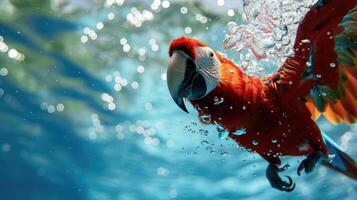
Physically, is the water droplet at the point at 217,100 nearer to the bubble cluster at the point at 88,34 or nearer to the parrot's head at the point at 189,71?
the parrot's head at the point at 189,71

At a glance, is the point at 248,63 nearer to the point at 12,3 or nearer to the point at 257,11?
A: the point at 257,11

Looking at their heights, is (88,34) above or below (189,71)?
above

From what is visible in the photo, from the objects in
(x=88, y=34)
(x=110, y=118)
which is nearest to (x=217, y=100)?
(x=88, y=34)

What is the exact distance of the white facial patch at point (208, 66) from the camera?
270 cm

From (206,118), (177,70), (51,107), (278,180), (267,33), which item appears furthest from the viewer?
(51,107)

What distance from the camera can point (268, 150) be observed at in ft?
11.6

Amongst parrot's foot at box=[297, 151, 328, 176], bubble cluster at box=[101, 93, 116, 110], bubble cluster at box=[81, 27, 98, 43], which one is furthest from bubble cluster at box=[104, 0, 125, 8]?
parrot's foot at box=[297, 151, 328, 176]

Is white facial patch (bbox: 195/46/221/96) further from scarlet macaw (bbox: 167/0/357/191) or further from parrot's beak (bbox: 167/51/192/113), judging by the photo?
parrot's beak (bbox: 167/51/192/113)

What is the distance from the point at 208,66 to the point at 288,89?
0.98 meters

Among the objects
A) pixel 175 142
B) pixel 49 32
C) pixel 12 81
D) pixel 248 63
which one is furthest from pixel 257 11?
pixel 12 81

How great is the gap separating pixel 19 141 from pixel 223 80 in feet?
33.1

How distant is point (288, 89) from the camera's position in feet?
11.0

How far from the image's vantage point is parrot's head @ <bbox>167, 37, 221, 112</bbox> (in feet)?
8.58

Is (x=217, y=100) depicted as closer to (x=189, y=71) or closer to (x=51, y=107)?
(x=189, y=71)
